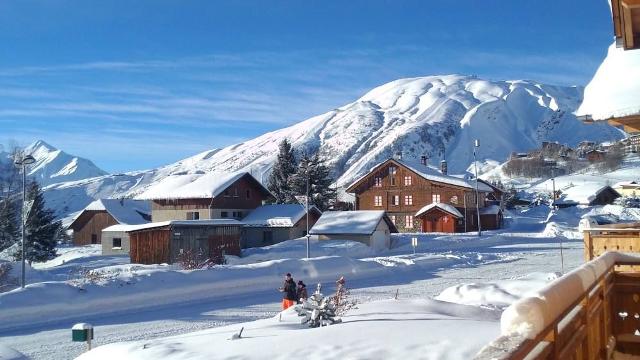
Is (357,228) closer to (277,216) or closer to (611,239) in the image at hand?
(277,216)

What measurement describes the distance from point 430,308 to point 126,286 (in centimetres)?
1174

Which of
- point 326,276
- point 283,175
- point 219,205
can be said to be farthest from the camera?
point 283,175

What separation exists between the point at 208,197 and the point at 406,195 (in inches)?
996

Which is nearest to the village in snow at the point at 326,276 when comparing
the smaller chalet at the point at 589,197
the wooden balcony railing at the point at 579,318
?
the wooden balcony railing at the point at 579,318

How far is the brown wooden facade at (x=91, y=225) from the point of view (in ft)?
209

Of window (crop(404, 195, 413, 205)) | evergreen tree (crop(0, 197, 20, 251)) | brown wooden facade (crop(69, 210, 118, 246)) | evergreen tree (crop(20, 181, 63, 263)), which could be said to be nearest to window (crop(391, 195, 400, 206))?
window (crop(404, 195, 413, 205))

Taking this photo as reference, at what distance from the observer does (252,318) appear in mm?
17906

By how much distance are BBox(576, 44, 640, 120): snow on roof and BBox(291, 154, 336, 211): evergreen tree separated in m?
56.5

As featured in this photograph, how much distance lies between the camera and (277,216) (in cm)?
5228

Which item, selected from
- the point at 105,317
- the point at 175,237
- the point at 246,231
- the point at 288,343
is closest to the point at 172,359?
the point at 288,343

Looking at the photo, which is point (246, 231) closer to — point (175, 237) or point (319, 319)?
point (175, 237)

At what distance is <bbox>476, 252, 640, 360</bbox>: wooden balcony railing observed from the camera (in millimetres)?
2752

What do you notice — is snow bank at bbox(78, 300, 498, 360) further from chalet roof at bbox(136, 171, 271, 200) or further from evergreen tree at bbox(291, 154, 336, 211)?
evergreen tree at bbox(291, 154, 336, 211)

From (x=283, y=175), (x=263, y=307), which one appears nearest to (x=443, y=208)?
(x=283, y=175)
